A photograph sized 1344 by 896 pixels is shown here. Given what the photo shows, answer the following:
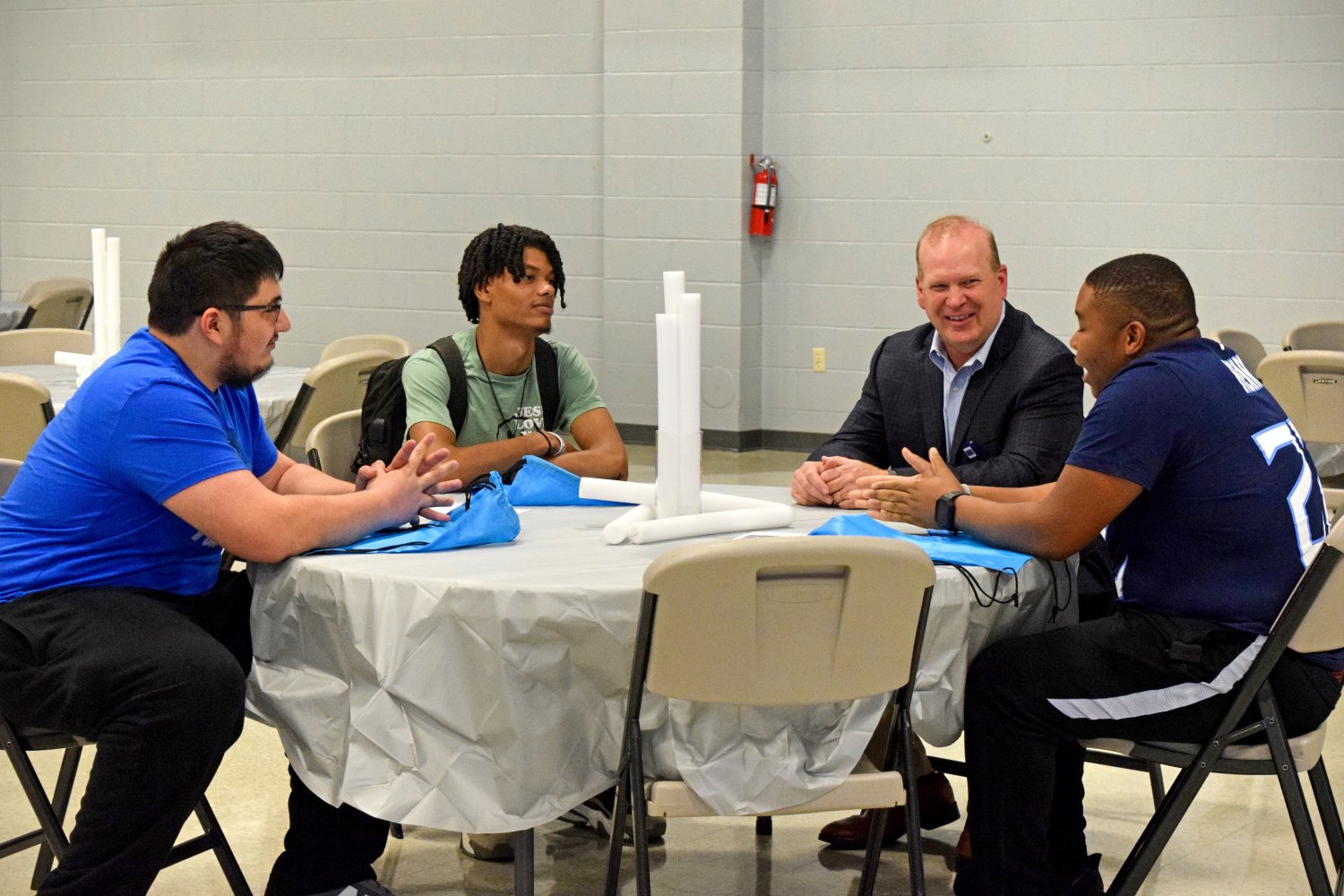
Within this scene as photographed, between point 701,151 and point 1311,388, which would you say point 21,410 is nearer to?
point 1311,388

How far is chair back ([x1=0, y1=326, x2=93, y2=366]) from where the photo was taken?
17.6 ft

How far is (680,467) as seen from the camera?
101 inches

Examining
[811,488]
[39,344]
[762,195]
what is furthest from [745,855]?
[762,195]

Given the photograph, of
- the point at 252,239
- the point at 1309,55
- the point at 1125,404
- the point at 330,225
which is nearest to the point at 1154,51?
the point at 1309,55

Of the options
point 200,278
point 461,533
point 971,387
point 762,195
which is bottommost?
point 461,533

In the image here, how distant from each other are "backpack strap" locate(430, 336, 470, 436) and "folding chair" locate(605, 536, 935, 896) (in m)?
1.35

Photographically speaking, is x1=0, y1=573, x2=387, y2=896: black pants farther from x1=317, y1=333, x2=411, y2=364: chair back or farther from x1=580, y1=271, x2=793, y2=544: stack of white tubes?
x1=317, y1=333, x2=411, y2=364: chair back

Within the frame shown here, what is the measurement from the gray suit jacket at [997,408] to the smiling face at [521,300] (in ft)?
2.38

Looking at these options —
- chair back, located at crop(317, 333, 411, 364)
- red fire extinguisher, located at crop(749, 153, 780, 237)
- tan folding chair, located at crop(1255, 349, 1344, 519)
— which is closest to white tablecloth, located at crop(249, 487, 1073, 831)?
tan folding chair, located at crop(1255, 349, 1344, 519)

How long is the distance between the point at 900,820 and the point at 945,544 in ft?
2.71

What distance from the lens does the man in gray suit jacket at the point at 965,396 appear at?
2941mm

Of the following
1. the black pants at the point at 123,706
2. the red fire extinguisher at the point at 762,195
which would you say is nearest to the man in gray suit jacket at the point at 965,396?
the black pants at the point at 123,706

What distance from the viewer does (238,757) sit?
3609 mm

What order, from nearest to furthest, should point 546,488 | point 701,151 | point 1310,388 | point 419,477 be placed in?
point 419,477 → point 546,488 → point 1310,388 → point 701,151
